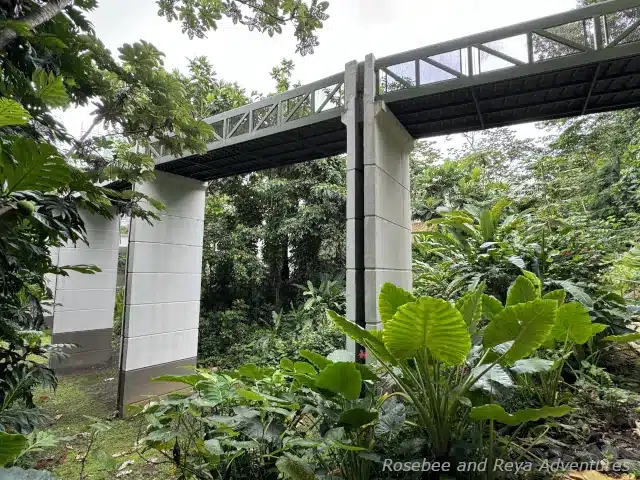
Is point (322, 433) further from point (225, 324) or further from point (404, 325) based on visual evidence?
point (225, 324)

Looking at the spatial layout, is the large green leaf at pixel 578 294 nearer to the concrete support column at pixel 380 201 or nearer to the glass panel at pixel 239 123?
the concrete support column at pixel 380 201

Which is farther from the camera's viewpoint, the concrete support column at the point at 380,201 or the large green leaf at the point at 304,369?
the concrete support column at the point at 380,201

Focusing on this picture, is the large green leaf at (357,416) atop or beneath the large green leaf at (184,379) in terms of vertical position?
beneath

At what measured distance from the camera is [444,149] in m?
12.4

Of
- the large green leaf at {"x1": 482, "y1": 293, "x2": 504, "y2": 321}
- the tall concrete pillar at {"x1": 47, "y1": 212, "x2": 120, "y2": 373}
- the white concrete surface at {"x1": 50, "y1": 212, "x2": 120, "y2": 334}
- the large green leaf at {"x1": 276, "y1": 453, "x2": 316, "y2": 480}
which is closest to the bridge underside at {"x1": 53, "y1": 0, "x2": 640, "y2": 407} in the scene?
the large green leaf at {"x1": 482, "y1": 293, "x2": 504, "y2": 321}

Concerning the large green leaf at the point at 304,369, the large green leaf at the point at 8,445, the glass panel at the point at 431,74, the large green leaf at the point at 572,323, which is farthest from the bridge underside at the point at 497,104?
the large green leaf at the point at 8,445

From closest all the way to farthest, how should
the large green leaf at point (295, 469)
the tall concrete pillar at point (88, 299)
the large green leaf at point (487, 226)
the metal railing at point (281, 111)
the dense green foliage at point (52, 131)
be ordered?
the dense green foliage at point (52, 131)
the large green leaf at point (295, 469)
the metal railing at point (281, 111)
the large green leaf at point (487, 226)
the tall concrete pillar at point (88, 299)

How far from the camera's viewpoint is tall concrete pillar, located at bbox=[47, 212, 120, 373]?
650 cm

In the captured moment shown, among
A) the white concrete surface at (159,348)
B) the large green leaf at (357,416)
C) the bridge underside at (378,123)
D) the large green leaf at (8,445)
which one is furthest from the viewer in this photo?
the white concrete surface at (159,348)

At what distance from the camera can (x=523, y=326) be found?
145cm

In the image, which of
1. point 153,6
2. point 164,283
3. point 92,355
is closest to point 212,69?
point 164,283

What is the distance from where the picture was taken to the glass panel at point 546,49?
2.86 m

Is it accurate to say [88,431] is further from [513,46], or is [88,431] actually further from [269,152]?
[513,46]

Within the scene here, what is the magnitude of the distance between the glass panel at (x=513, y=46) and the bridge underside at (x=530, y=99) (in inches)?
7.4
